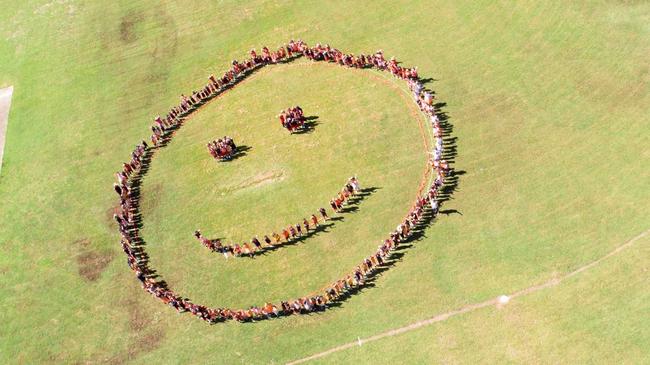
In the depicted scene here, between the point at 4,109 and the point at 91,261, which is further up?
the point at 4,109

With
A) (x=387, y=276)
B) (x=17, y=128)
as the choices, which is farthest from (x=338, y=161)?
(x=17, y=128)

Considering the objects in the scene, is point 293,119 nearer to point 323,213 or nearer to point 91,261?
point 323,213

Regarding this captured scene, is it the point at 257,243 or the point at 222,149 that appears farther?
the point at 222,149

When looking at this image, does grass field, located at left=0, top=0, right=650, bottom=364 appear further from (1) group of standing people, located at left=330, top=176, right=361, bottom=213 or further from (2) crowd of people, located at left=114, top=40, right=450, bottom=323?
(1) group of standing people, located at left=330, top=176, right=361, bottom=213

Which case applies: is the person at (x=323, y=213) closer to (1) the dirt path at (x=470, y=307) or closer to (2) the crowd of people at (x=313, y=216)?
(2) the crowd of people at (x=313, y=216)

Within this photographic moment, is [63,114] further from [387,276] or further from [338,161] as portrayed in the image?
[387,276]

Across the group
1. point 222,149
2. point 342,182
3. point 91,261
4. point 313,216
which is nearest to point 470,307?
point 313,216

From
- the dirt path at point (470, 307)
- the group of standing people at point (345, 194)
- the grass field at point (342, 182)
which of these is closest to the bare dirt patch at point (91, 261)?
the grass field at point (342, 182)
